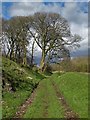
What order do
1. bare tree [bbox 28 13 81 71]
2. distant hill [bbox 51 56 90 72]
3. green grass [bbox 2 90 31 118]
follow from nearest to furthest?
1. green grass [bbox 2 90 31 118]
2. distant hill [bbox 51 56 90 72]
3. bare tree [bbox 28 13 81 71]

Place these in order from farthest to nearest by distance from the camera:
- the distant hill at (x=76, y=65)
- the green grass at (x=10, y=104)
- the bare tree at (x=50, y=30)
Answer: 1. the bare tree at (x=50, y=30)
2. the distant hill at (x=76, y=65)
3. the green grass at (x=10, y=104)

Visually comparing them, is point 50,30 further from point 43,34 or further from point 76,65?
point 76,65

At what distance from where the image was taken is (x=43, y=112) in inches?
770

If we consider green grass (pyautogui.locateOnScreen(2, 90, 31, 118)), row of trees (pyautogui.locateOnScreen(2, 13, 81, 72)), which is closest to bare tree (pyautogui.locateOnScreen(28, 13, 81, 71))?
row of trees (pyautogui.locateOnScreen(2, 13, 81, 72))

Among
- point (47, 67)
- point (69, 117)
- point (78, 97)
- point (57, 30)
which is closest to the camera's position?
point (69, 117)

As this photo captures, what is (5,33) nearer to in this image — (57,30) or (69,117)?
(57,30)

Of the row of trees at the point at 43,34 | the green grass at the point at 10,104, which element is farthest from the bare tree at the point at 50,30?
the green grass at the point at 10,104

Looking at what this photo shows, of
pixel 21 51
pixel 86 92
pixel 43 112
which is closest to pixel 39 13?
pixel 21 51

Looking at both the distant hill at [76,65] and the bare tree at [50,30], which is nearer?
the distant hill at [76,65]

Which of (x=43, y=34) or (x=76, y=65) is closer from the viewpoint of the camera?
(x=76, y=65)

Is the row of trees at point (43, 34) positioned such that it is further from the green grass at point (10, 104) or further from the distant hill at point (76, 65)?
the green grass at point (10, 104)

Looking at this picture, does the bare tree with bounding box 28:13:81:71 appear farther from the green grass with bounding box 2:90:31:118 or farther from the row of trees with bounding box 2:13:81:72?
the green grass with bounding box 2:90:31:118

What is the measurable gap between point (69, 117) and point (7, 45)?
245 ft

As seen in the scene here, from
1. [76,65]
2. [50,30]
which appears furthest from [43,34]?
[76,65]
